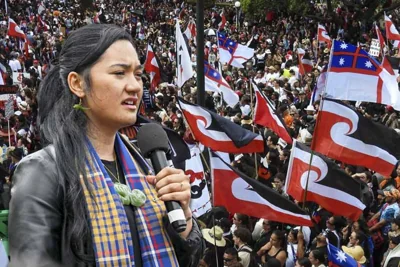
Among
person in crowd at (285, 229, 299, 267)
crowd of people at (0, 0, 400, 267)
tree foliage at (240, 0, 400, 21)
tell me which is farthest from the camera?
tree foliage at (240, 0, 400, 21)

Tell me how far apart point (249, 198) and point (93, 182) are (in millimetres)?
4616

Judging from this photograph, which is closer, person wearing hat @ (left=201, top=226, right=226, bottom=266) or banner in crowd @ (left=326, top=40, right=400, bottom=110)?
person wearing hat @ (left=201, top=226, right=226, bottom=266)

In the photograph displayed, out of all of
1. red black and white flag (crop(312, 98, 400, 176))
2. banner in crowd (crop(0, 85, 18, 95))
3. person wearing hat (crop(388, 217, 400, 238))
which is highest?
red black and white flag (crop(312, 98, 400, 176))

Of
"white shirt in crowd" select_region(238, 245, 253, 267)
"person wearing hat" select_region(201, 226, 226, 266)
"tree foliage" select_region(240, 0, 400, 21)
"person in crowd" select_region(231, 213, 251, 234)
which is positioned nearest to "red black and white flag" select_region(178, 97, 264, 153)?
"person in crowd" select_region(231, 213, 251, 234)

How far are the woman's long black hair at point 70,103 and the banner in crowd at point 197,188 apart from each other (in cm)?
511

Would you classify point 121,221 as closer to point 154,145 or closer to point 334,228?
point 154,145

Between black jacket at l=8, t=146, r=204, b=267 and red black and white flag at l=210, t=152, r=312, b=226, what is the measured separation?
4.47 metres

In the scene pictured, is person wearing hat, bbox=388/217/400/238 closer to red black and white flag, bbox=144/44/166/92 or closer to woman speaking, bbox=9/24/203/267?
woman speaking, bbox=9/24/203/267

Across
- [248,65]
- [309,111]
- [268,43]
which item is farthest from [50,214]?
[268,43]

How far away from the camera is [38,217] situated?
1.59 m

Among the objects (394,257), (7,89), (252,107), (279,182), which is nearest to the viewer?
(394,257)

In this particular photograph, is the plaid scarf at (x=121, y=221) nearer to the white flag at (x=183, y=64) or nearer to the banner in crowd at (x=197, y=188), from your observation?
the banner in crowd at (x=197, y=188)

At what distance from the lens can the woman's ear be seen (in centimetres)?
184

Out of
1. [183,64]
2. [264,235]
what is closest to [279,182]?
[264,235]
